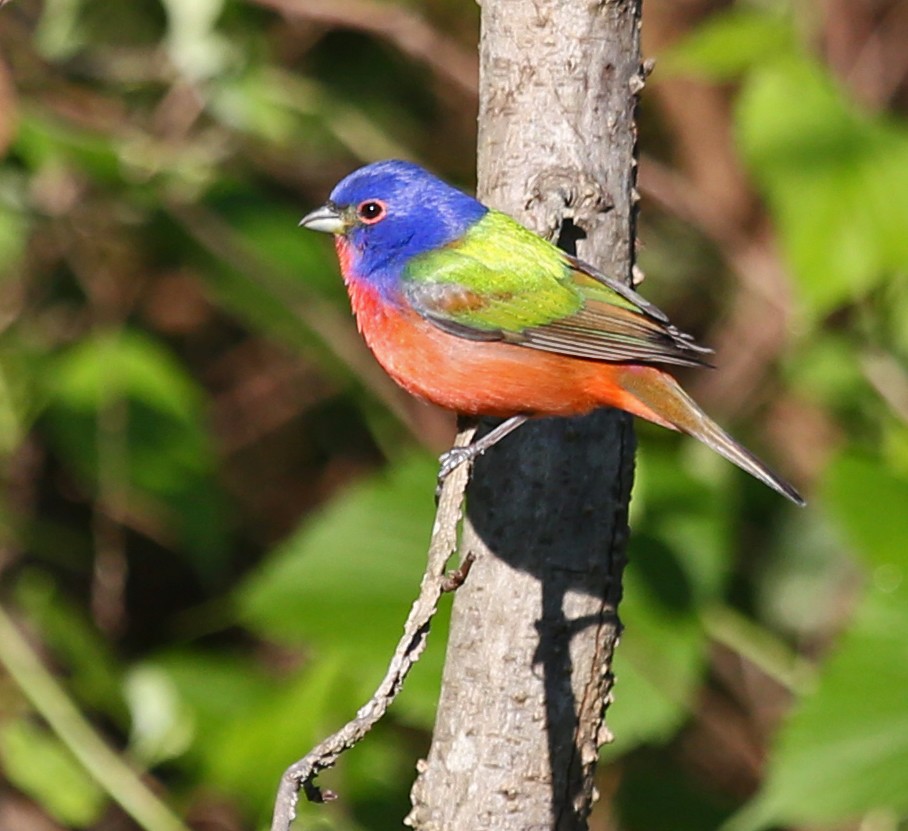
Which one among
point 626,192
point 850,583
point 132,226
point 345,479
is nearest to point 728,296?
point 850,583

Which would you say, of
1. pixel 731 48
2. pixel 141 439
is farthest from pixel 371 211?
pixel 731 48

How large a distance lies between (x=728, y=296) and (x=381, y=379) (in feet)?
6.38

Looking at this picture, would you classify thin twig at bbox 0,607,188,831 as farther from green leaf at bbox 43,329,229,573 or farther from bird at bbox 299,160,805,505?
bird at bbox 299,160,805,505

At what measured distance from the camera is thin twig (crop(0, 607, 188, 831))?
474cm

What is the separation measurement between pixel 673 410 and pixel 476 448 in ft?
2.17

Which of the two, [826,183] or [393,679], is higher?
[826,183]

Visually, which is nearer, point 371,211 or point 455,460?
point 455,460

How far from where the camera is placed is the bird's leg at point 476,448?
9.68 ft

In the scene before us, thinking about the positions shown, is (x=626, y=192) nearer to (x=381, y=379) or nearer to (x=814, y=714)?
(x=814, y=714)

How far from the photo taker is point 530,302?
11.7 ft

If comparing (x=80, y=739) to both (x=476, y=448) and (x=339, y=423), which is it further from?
(x=339, y=423)

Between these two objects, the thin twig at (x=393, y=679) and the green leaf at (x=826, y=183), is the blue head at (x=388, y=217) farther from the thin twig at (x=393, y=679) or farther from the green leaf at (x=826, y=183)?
the green leaf at (x=826, y=183)

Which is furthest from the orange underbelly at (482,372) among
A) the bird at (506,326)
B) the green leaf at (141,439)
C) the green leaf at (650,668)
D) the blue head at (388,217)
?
the green leaf at (141,439)

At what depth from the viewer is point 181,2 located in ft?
17.5
